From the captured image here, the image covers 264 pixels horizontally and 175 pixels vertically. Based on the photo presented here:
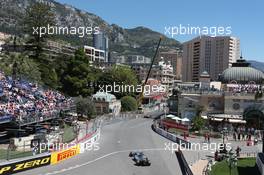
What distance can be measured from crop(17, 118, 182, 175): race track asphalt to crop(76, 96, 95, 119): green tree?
17246 millimetres

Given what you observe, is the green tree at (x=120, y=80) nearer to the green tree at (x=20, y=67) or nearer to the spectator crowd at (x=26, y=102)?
the green tree at (x=20, y=67)

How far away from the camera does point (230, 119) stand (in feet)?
257

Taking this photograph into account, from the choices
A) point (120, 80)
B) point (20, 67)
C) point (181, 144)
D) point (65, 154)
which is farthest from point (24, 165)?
point (120, 80)

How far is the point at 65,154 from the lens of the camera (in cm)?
4312

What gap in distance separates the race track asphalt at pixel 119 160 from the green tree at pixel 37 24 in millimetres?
33501

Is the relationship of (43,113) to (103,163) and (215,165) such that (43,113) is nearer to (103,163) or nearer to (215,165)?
(103,163)

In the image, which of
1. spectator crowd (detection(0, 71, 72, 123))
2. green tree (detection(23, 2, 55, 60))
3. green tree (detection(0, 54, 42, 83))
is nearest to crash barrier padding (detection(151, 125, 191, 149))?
spectator crowd (detection(0, 71, 72, 123))

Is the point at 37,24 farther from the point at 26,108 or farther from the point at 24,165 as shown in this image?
the point at 24,165

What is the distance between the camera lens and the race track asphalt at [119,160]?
3831 cm

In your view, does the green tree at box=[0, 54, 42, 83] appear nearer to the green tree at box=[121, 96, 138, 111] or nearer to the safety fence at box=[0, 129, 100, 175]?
the safety fence at box=[0, 129, 100, 175]

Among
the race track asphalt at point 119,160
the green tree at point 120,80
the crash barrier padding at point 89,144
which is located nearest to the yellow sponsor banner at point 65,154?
the race track asphalt at point 119,160

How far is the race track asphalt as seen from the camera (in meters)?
38.3

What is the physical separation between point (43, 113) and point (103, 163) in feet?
35.5

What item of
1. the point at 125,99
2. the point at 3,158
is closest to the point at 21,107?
the point at 3,158
